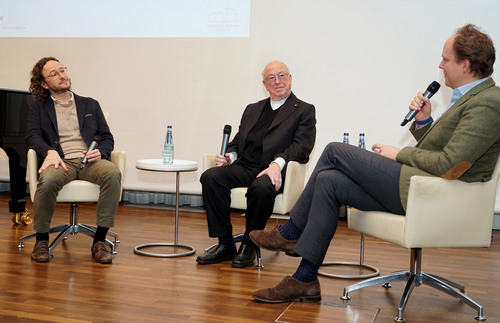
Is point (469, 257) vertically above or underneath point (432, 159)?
underneath

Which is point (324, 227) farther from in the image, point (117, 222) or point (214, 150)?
point (214, 150)

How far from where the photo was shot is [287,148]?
339 cm

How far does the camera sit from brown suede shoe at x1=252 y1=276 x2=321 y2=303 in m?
2.45

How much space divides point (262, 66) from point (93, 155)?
2170 mm

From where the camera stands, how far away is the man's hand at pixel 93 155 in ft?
11.1

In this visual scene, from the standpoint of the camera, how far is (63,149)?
3.56 metres

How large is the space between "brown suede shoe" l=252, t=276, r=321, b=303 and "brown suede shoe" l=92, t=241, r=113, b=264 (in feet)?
3.50

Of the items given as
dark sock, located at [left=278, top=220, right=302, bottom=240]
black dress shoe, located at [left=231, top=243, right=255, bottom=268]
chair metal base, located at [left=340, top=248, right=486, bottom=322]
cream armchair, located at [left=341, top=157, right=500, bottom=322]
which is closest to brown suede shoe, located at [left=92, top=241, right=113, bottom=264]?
black dress shoe, located at [left=231, top=243, right=255, bottom=268]

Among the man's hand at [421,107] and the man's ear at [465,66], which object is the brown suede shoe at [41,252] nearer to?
the man's hand at [421,107]

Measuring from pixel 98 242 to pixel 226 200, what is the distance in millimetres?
792

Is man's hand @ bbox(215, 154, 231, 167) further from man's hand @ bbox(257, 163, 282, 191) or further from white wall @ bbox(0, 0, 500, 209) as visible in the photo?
white wall @ bbox(0, 0, 500, 209)

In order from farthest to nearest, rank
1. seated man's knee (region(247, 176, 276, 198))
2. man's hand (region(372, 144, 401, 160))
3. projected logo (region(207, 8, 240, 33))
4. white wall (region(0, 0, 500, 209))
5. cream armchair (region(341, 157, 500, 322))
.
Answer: projected logo (region(207, 8, 240, 33)) < white wall (region(0, 0, 500, 209)) < seated man's knee (region(247, 176, 276, 198)) < man's hand (region(372, 144, 401, 160)) < cream armchair (region(341, 157, 500, 322))

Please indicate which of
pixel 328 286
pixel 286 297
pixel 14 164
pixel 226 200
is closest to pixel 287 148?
pixel 226 200

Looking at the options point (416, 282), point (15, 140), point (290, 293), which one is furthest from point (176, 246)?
point (416, 282)
